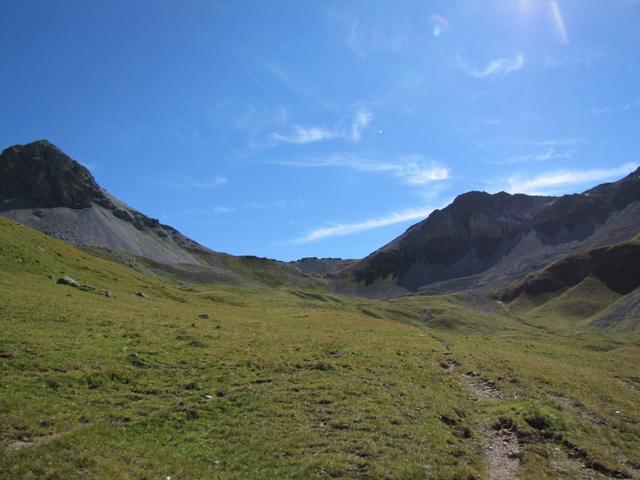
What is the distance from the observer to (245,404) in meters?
22.6

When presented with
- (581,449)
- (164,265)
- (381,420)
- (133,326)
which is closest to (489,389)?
(581,449)

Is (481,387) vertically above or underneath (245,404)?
underneath

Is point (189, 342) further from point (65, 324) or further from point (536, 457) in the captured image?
point (536, 457)

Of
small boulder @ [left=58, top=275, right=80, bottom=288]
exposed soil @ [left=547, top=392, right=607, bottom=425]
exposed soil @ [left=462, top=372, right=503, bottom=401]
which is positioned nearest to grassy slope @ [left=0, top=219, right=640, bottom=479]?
exposed soil @ [left=547, top=392, right=607, bottom=425]

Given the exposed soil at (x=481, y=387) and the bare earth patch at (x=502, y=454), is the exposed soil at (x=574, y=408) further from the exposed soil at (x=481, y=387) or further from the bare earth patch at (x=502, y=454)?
the bare earth patch at (x=502, y=454)

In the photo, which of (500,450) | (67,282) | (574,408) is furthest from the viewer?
(67,282)

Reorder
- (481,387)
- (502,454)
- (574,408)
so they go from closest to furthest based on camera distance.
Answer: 1. (502,454)
2. (574,408)
3. (481,387)

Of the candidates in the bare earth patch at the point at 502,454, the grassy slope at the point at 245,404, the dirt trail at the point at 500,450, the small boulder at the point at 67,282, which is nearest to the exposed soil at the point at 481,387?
the dirt trail at the point at 500,450

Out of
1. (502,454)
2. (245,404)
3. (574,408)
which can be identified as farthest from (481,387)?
(245,404)

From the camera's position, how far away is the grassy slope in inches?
648

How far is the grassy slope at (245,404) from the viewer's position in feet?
54.0

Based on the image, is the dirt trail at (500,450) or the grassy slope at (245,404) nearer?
the grassy slope at (245,404)

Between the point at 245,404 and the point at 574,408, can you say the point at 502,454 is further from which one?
the point at 574,408

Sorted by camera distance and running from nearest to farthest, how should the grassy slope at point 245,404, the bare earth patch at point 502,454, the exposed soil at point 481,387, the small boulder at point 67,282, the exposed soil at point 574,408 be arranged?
the grassy slope at point 245,404 → the bare earth patch at point 502,454 → the exposed soil at point 574,408 → the exposed soil at point 481,387 → the small boulder at point 67,282
